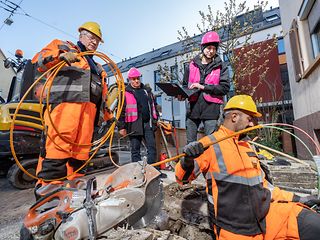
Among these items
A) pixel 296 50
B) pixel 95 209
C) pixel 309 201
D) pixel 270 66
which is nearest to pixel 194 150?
pixel 95 209

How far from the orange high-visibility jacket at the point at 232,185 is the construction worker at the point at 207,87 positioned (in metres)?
1.06

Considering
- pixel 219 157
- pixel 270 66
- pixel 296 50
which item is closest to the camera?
pixel 219 157

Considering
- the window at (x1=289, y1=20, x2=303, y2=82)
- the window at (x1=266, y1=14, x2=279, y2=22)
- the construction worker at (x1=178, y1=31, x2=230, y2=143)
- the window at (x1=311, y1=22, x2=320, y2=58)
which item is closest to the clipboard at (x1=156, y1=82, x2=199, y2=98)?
the construction worker at (x1=178, y1=31, x2=230, y2=143)

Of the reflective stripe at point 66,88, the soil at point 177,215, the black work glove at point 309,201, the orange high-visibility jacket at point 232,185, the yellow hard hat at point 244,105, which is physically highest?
the reflective stripe at point 66,88

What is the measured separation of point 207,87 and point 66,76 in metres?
1.68

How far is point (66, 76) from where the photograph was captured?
2.33 meters

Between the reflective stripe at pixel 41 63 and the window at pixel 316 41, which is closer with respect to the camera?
the reflective stripe at pixel 41 63

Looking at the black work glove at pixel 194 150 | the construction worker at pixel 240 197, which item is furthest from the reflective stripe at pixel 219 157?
the black work glove at pixel 194 150

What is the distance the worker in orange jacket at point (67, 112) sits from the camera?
2.05 metres

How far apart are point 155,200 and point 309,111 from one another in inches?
177

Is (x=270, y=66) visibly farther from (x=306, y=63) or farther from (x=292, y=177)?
(x=292, y=177)

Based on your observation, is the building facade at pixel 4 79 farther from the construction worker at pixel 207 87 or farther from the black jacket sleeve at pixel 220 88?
the black jacket sleeve at pixel 220 88

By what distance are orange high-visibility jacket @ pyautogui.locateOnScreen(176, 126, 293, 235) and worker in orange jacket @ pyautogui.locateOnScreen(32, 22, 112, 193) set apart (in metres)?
1.12

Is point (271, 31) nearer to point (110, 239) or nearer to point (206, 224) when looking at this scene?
point (206, 224)
